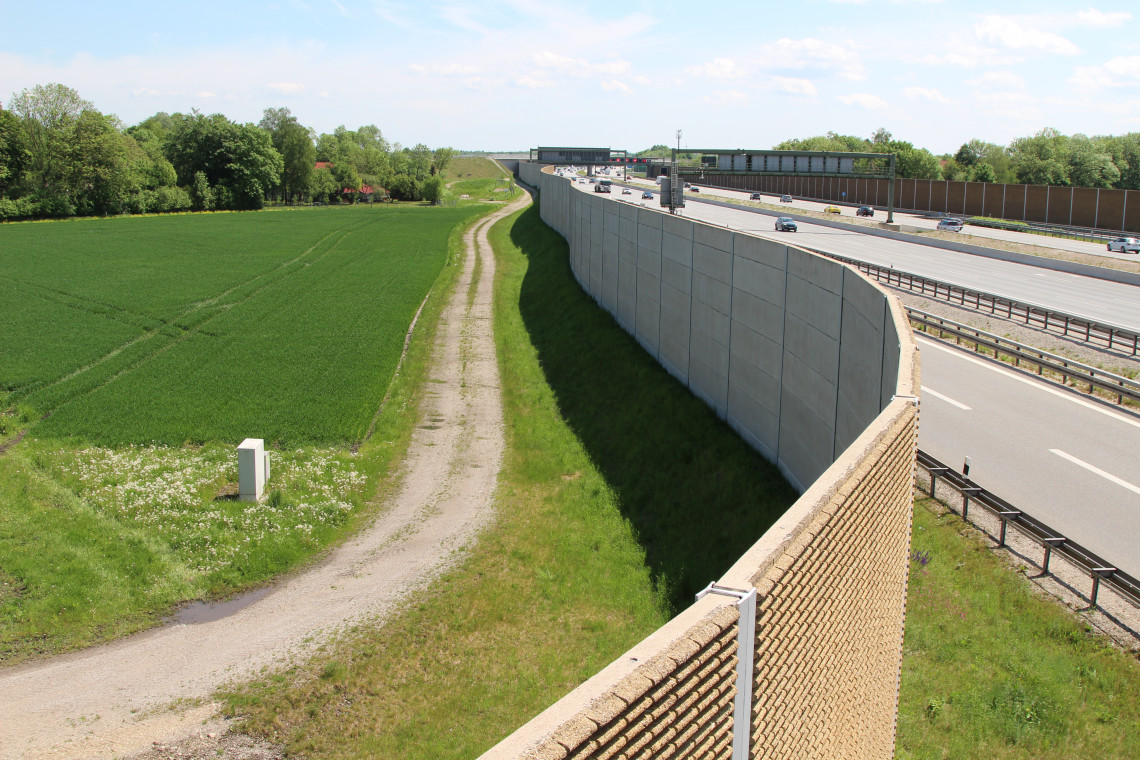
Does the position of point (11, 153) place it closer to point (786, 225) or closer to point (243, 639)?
point (786, 225)

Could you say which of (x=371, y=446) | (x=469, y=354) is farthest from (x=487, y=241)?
(x=371, y=446)

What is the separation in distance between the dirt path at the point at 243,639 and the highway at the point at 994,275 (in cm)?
2420

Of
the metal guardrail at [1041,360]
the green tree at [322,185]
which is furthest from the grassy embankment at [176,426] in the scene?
the green tree at [322,185]

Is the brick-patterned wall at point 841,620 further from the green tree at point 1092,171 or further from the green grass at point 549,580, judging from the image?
the green tree at point 1092,171

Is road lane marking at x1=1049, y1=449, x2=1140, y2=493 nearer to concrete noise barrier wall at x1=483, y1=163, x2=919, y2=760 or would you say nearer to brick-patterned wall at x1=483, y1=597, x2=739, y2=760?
concrete noise barrier wall at x1=483, y1=163, x2=919, y2=760

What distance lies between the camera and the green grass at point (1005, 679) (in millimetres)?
10602

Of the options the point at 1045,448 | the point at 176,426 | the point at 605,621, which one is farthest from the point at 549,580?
the point at 176,426

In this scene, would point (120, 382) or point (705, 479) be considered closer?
point (705, 479)

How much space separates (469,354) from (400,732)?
24.1 metres

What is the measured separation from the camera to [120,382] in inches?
1215

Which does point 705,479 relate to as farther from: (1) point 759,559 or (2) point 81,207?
(2) point 81,207

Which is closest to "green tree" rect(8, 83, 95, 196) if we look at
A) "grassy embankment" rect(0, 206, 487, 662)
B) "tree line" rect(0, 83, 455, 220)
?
"tree line" rect(0, 83, 455, 220)

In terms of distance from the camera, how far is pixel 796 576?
6.86m

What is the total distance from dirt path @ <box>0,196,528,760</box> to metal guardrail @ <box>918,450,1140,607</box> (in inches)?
383
